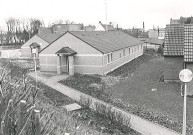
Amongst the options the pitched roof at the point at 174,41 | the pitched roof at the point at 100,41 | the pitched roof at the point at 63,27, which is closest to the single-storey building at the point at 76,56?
the pitched roof at the point at 100,41

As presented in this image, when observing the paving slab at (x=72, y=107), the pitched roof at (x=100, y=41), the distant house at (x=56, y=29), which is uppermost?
the distant house at (x=56, y=29)

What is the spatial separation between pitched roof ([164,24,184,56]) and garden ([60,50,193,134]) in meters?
3.10

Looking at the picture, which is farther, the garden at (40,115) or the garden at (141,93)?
the garden at (141,93)

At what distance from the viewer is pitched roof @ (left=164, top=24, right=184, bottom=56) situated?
23781 millimetres

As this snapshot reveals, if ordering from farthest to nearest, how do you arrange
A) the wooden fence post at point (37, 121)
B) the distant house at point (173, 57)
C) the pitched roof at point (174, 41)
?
the pitched roof at point (174, 41), the distant house at point (173, 57), the wooden fence post at point (37, 121)

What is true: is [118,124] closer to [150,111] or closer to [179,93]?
[150,111]

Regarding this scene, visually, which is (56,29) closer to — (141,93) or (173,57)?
(173,57)

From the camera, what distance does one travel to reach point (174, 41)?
80.9ft

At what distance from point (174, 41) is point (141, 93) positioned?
7655mm

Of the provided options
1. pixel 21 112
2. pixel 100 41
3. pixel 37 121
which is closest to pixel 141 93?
pixel 100 41

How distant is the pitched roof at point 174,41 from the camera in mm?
23781

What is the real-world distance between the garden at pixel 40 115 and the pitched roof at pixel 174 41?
1131 cm

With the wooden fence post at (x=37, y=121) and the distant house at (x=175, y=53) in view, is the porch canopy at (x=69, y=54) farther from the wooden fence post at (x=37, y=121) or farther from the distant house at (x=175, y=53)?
the wooden fence post at (x=37, y=121)

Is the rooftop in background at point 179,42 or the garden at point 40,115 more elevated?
the rooftop in background at point 179,42
